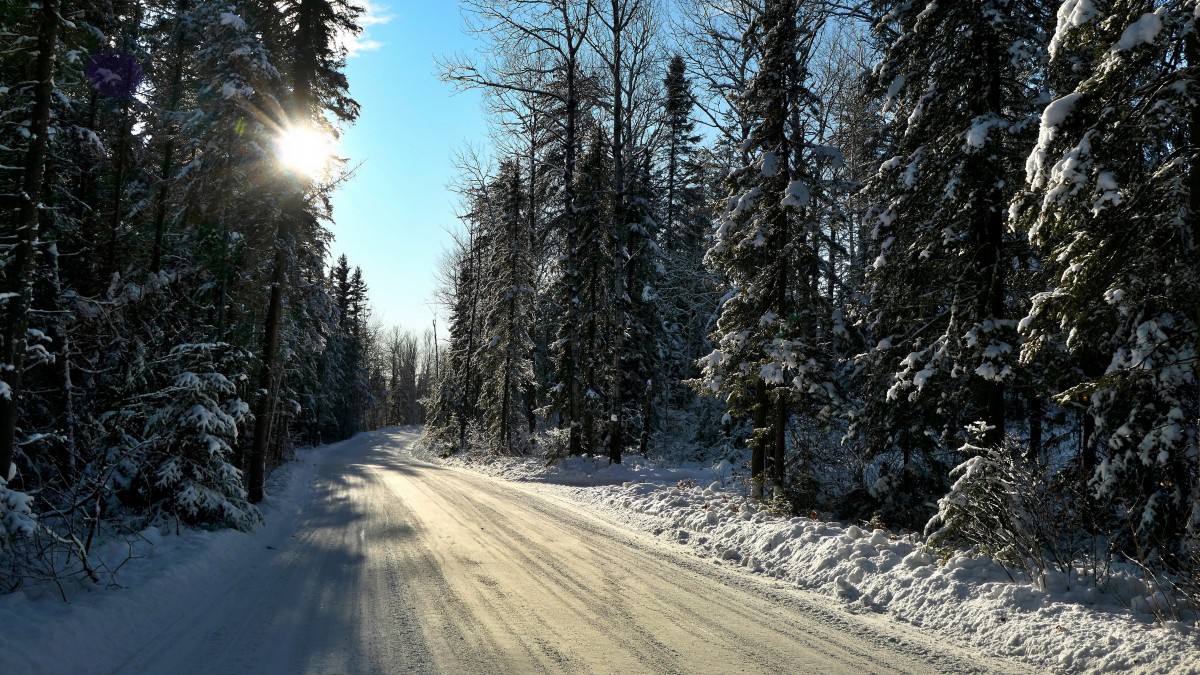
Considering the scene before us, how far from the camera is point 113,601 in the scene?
602 centimetres

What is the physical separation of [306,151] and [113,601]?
10862 mm

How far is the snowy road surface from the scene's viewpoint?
17.0 feet

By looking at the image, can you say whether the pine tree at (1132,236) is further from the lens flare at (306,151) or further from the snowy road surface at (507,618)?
the lens flare at (306,151)

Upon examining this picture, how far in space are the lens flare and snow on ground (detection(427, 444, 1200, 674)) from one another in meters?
11.0

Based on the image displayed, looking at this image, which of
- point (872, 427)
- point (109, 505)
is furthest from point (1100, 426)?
point (109, 505)

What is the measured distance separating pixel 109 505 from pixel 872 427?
13355 mm

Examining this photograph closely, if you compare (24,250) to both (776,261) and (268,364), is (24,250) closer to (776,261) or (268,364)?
(268,364)

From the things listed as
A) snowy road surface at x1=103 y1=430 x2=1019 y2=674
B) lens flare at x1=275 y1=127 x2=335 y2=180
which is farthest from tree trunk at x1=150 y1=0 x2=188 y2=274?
snowy road surface at x1=103 y1=430 x2=1019 y2=674

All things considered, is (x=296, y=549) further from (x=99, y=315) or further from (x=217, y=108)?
(x=217, y=108)

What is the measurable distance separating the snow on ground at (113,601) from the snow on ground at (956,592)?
6980 millimetres

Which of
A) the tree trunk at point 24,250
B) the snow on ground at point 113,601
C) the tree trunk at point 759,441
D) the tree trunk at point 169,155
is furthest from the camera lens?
the tree trunk at point 169,155

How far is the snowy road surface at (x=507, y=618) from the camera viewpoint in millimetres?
5191

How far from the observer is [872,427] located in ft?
37.9

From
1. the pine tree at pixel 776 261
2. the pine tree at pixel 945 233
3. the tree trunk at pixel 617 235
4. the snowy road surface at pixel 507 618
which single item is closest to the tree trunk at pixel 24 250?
the snowy road surface at pixel 507 618
